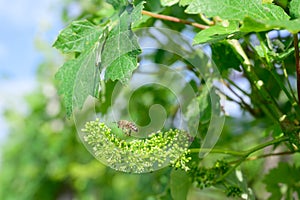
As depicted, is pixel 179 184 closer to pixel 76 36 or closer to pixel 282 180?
pixel 282 180

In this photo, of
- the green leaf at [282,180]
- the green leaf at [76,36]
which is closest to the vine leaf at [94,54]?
the green leaf at [76,36]

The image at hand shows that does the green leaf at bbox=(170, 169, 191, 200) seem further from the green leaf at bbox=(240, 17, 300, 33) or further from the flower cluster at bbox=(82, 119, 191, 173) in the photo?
the green leaf at bbox=(240, 17, 300, 33)

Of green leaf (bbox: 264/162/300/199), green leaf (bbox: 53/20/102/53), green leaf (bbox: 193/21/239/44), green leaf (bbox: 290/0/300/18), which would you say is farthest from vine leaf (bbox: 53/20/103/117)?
green leaf (bbox: 264/162/300/199)

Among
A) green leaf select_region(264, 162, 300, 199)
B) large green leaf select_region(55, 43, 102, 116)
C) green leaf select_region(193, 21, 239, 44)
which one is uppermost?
green leaf select_region(193, 21, 239, 44)

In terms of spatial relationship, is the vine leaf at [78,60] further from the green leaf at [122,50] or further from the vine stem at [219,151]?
the vine stem at [219,151]

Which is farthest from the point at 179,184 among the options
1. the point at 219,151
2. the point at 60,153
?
the point at 60,153

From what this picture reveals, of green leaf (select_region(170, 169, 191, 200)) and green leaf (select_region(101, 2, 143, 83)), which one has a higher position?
green leaf (select_region(101, 2, 143, 83))

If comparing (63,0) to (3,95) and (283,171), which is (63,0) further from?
(283,171)
